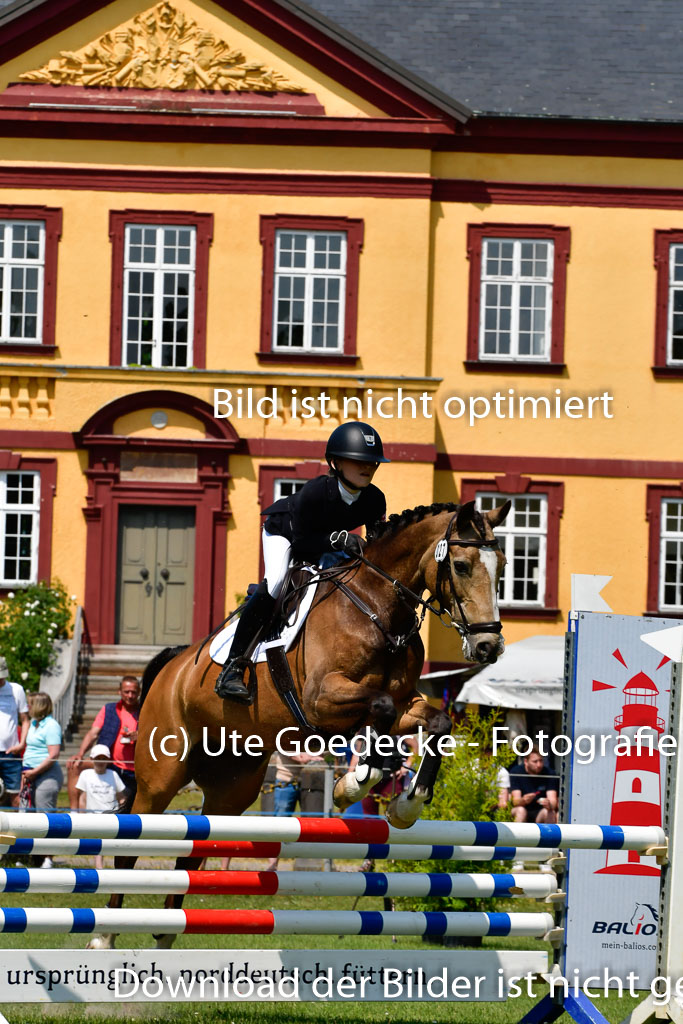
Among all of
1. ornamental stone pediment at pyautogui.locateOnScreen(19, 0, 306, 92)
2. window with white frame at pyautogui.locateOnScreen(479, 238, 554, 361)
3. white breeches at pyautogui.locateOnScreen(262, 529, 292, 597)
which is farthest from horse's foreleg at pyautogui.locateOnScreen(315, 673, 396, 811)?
ornamental stone pediment at pyautogui.locateOnScreen(19, 0, 306, 92)

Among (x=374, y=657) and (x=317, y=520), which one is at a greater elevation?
(x=317, y=520)

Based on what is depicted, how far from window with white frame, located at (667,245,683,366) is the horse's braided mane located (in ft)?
57.3

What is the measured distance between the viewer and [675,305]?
24.1 m

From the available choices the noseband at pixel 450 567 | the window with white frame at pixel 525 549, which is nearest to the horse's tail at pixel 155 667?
the noseband at pixel 450 567

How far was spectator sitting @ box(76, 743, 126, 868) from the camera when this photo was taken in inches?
539

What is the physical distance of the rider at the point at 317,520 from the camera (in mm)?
7348

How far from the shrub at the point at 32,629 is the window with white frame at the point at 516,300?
797 cm

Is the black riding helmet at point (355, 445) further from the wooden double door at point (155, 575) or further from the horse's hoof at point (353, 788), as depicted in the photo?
the wooden double door at point (155, 575)

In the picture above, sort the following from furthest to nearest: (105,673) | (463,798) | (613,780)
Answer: (105,673) → (463,798) → (613,780)

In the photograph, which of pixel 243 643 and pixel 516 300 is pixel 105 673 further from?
pixel 243 643

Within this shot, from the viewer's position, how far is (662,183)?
24.1 m

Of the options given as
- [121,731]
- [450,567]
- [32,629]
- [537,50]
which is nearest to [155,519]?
[32,629]

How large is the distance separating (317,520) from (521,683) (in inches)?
498

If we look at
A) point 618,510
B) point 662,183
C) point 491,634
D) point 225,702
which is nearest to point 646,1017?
point 491,634
